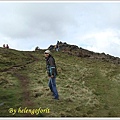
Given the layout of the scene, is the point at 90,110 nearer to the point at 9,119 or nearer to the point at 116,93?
the point at 9,119

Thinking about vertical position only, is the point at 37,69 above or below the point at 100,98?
above

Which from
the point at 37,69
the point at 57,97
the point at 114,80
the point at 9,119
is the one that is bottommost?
the point at 9,119

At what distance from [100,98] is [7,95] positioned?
6.92 m

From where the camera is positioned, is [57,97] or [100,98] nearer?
[57,97]

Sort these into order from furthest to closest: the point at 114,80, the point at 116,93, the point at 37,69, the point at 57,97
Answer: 1. the point at 37,69
2. the point at 114,80
3. the point at 116,93
4. the point at 57,97

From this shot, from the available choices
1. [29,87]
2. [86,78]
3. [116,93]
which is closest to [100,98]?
[116,93]

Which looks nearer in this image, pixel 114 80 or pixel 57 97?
pixel 57 97

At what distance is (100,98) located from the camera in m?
21.1

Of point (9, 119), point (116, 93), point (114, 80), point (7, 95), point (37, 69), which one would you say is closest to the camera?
point (9, 119)

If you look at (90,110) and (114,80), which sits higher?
(114,80)

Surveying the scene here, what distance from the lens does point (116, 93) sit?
23.1 meters

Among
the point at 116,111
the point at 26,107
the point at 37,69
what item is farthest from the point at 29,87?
the point at 37,69

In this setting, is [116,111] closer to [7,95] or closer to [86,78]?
[7,95]

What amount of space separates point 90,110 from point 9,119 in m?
5.42
